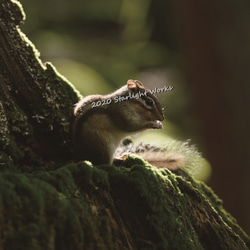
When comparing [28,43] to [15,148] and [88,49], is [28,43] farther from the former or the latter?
[88,49]

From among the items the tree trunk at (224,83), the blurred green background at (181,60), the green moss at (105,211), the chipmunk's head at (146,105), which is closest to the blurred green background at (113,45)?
the blurred green background at (181,60)

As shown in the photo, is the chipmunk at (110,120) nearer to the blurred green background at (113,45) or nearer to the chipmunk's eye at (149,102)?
the chipmunk's eye at (149,102)

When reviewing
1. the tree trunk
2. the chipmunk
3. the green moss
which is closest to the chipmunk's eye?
the chipmunk

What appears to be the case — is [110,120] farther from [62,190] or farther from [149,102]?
[62,190]

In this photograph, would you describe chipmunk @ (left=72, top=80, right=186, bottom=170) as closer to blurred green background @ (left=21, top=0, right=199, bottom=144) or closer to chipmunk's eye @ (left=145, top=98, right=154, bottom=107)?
chipmunk's eye @ (left=145, top=98, right=154, bottom=107)

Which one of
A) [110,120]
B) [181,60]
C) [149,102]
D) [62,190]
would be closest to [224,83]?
[149,102]

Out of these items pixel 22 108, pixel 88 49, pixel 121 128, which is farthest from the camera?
pixel 88 49

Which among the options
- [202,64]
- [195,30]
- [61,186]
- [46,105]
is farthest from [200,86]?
[61,186]
